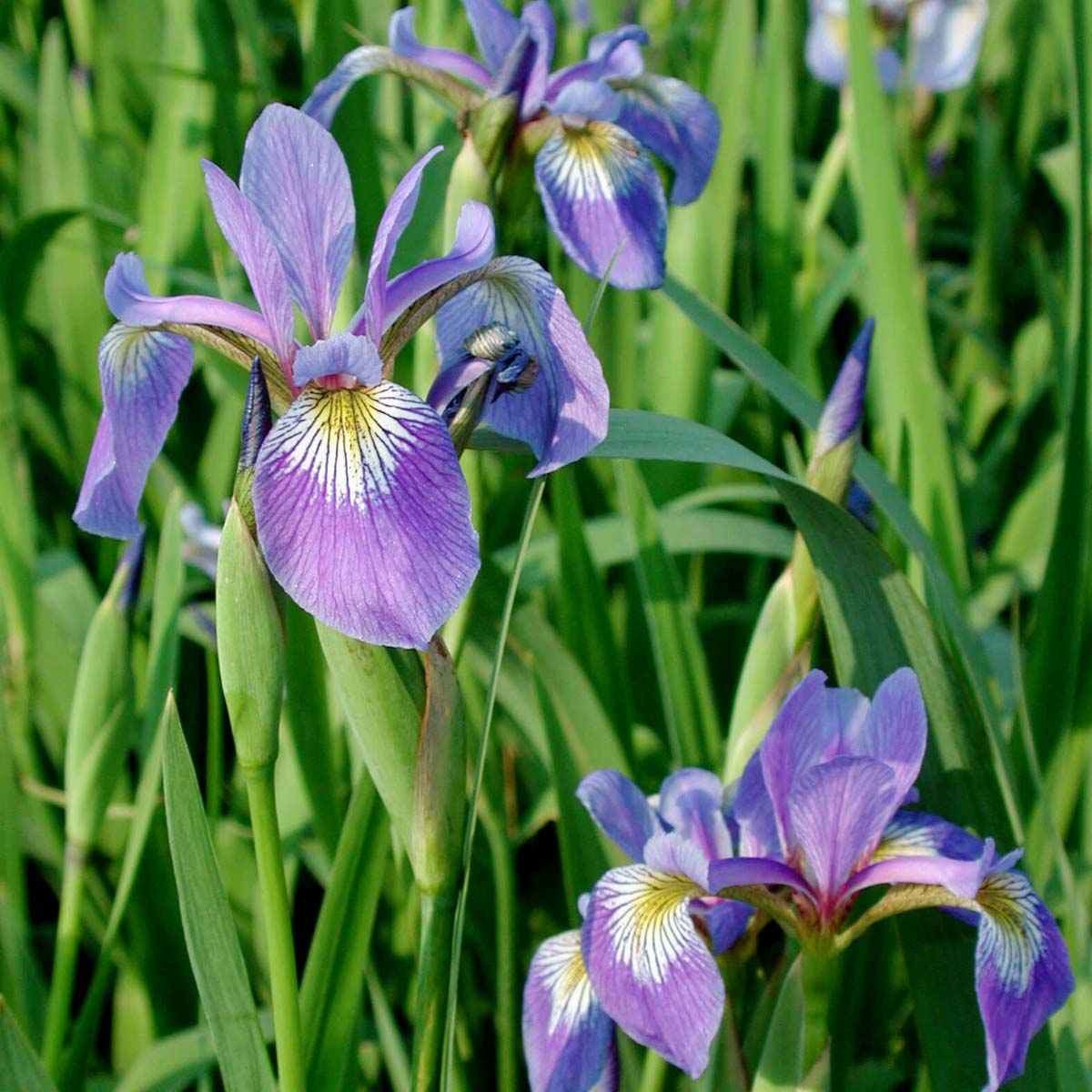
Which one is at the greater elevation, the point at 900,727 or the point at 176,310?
the point at 176,310

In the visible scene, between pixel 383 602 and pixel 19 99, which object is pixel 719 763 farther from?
pixel 19 99

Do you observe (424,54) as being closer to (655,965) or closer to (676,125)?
(676,125)

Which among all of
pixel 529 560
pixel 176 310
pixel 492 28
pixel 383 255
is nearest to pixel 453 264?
pixel 383 255

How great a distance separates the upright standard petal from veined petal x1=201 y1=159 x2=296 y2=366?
37 cm

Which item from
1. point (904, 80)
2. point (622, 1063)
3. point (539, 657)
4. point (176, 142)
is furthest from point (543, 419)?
point (904, 80)

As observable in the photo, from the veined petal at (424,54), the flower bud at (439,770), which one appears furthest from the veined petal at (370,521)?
the veined petal at (424,54)

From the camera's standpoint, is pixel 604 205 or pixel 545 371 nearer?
pixel 545 371

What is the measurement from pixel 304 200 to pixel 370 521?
198mm

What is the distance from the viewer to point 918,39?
2221mm

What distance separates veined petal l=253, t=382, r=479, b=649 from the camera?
55cm

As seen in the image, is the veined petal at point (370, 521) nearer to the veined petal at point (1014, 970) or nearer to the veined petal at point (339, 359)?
the veined petal at point (339, 359)

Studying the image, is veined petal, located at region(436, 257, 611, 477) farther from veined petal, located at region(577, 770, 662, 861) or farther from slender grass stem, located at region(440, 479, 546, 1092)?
veined petal, located at region(577, 770, 662, 861)

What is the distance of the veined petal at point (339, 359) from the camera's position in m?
0.58

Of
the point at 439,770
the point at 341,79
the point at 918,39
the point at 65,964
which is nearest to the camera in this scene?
the point at 439,770
